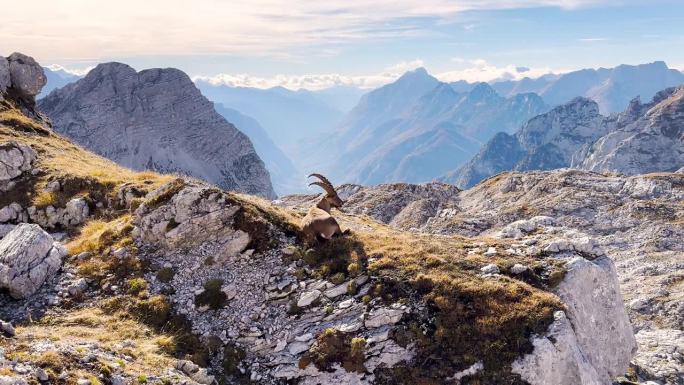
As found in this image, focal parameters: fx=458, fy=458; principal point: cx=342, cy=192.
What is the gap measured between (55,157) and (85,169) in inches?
147

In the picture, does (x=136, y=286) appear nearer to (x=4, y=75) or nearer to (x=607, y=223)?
(x=4, y=75)

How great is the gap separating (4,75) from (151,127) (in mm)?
143916

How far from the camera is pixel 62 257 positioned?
21438 mm

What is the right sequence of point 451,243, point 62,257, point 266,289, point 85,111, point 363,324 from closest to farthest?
point 363,324
point 266,289
point 62,257
point 451,243
point 85,111

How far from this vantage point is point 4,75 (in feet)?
165

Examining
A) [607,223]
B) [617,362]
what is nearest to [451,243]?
[617,362]

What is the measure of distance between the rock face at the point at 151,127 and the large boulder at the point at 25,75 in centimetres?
12338

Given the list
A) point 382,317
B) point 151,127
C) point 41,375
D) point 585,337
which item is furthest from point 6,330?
point 151,127

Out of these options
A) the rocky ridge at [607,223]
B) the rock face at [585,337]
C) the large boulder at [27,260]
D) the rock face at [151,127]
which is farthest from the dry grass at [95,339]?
the rock face at [151,127]

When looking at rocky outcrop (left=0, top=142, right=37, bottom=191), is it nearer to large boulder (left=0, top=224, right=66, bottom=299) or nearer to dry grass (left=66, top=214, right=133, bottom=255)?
dry grass (left=66, top=214, right=133, bottom=255)

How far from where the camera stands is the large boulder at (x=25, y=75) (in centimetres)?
5150

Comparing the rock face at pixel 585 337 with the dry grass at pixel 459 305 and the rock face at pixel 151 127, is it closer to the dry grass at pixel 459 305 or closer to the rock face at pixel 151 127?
the dry grass at pixel 459 305

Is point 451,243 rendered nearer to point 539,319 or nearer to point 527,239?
point 527,239

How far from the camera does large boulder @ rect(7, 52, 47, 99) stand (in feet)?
169
